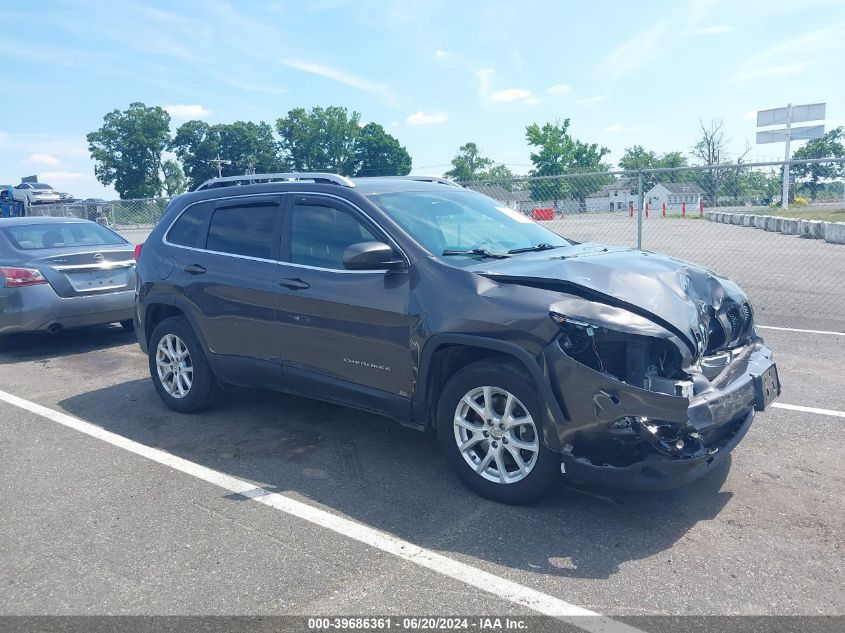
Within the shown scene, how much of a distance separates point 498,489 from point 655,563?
0.95 m

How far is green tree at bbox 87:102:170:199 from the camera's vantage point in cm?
8862

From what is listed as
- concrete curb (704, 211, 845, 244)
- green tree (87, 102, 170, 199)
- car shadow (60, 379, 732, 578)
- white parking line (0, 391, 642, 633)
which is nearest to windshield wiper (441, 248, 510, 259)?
car shadow (60, 379, 732, 578)

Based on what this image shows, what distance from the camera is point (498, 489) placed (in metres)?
4.01

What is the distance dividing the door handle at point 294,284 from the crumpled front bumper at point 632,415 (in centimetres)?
192

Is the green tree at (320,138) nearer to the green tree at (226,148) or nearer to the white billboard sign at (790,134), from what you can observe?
the green tree at (226,148)

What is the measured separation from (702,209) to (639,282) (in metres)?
6.98

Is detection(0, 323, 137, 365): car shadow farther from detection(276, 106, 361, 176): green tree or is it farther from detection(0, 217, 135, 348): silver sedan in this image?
detection(276, 106, 361, 176): green tree

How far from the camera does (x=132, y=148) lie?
88875 millimetres

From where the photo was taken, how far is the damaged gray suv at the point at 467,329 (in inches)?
142

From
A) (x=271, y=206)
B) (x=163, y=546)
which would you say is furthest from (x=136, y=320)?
(x=163, y=546)

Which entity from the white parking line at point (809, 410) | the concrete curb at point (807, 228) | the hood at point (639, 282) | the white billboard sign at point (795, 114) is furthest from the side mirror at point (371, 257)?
the white billboard sign at point (795, 114)

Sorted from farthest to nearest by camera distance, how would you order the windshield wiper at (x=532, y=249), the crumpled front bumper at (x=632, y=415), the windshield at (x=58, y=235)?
the windshield at (x=58, y=235) < the windshield wiper at (x=532, y=249) < the crumpled front bumper at (x=632, y=415)

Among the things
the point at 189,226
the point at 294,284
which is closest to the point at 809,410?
the point at 294,284

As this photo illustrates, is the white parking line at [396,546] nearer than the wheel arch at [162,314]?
Yes
